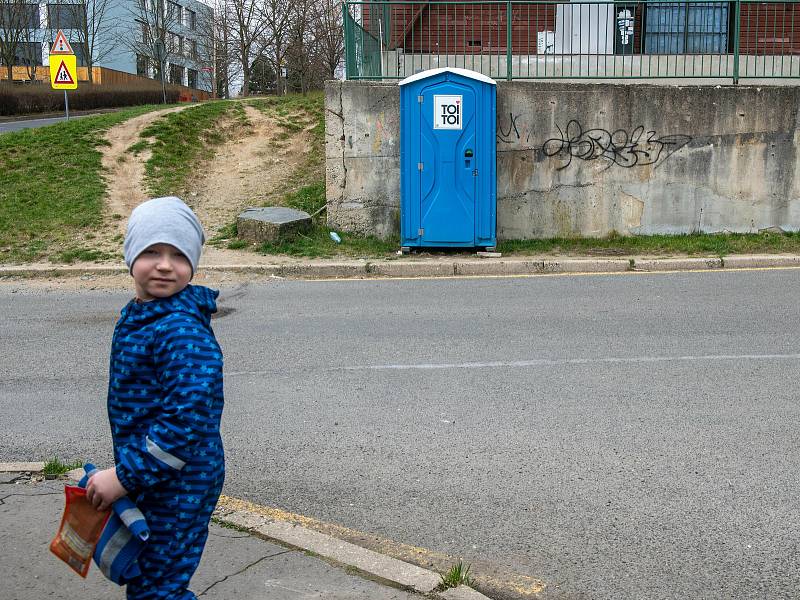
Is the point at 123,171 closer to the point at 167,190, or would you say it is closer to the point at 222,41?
the point at 167,190

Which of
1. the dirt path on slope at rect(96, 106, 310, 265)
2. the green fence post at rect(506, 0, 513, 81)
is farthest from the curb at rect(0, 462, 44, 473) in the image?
the green fence post at rect(506, 0, 513, 81)

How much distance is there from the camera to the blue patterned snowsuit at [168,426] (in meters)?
2.39

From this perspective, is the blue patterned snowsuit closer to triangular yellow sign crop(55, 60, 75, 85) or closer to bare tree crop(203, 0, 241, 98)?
triangular yellow sign crop(55, 60, 75, 85)

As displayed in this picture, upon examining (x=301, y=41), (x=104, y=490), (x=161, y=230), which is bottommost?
(x=104, y=490)

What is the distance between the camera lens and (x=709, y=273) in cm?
1129

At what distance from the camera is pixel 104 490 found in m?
2.37

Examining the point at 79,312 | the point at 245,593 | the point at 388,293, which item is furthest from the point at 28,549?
the point at 388,293

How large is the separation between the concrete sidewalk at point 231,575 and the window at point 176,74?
2465 inches

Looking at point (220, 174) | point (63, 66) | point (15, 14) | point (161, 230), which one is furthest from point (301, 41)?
point (161, 230)

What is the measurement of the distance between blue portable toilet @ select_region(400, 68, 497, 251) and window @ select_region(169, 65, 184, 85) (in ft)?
179

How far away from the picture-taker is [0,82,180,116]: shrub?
37.3 metres

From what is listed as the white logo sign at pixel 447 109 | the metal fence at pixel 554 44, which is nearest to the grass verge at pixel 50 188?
the metal fence at pixel 554 44

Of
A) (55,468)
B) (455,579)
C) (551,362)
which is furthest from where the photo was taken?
(551,362)

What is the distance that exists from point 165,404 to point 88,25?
2324 inches
